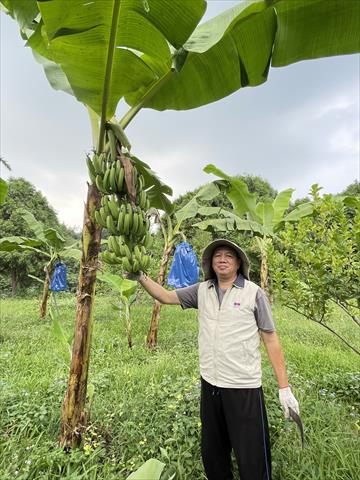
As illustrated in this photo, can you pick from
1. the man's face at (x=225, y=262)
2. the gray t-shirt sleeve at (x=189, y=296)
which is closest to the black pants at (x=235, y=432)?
the gray t-shirt sleeve at (x=189, y=296)

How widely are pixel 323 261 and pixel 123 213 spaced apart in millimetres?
1534

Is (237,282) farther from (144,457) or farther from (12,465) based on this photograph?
(12,465)

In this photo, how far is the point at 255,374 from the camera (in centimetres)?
168

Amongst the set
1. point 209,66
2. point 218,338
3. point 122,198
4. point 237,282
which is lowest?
point 218,338

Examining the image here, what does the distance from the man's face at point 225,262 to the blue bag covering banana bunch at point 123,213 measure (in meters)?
0.48

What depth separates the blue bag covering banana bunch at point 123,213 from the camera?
1.46m

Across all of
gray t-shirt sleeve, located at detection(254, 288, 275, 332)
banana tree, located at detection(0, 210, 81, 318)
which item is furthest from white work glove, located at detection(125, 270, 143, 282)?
banana tree, located at detection(0, 210, 81, 318)

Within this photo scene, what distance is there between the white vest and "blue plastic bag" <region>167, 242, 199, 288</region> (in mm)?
2952

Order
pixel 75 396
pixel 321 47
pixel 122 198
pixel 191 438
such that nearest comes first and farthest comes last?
pixel 122 198 < pixel 321 47 < pixel 75 396 < pixel 191 438

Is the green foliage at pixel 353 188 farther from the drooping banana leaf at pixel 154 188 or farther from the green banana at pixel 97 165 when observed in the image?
the green banana at pixel 97 165

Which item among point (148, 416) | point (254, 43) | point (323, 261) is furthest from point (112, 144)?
point (148, 416)

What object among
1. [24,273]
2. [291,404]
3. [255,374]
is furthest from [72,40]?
[24,273]

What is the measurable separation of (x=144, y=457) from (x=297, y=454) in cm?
98

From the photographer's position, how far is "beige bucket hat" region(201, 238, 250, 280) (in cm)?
187
